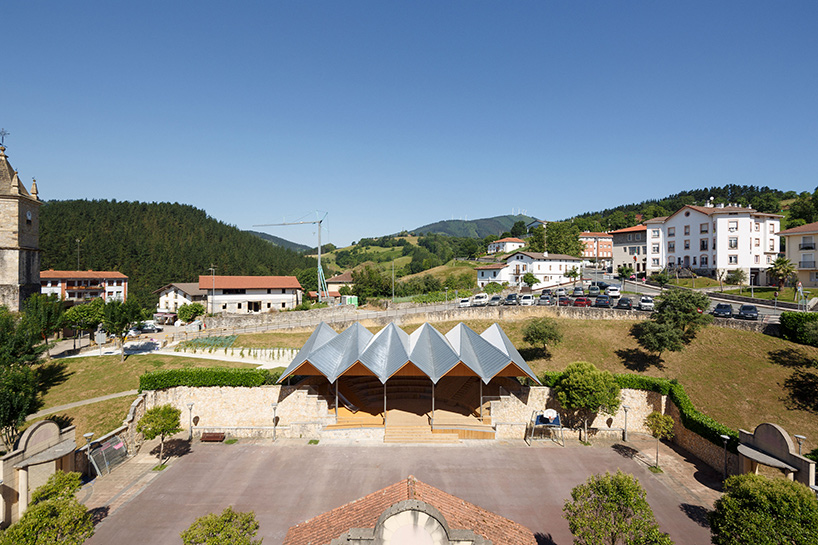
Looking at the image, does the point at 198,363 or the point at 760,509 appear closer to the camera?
the point at 760,509

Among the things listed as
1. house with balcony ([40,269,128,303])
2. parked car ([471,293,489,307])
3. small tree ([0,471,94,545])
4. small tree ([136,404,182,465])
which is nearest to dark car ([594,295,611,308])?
parked car ([471,293,489,307])

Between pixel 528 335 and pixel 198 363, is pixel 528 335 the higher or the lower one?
the higher one

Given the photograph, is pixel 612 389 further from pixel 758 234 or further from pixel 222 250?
pixel 222 250

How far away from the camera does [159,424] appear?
1833 centimetres

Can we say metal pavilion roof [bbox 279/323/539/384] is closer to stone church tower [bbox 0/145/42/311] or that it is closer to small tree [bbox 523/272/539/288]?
stone church tower [bbox 0/145/42/311]

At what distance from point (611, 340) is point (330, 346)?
25496mm

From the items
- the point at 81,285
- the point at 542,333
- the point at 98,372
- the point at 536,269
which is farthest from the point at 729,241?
the point at 81,285

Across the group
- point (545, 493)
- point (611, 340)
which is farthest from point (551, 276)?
point (545, 493)

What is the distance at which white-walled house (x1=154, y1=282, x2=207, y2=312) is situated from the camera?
68062 mm

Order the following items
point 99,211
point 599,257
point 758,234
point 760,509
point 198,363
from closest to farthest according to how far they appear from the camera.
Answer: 1. point 760,509
2. point 198,363
3. point 758,234
4. point 599,257
5. point 99,211

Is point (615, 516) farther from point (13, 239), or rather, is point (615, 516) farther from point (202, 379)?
point (13, 239)

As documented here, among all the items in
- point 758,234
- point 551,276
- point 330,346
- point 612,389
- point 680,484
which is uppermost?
point 758,234

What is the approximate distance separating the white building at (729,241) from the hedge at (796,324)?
29.3 meters

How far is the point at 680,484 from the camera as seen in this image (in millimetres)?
16812
